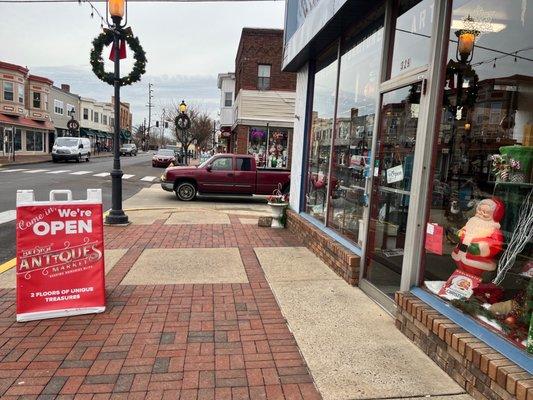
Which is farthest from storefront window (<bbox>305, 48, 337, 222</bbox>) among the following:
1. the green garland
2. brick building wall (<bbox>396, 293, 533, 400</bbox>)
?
the green garland

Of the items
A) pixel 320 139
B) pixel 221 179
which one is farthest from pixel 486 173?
pixel 221 179

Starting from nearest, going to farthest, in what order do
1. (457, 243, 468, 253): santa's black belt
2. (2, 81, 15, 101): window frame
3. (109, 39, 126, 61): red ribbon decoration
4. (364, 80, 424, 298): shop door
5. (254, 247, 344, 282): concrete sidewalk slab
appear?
(457, 243, 468, 253): santa's black belt, (364, 80, 424, 298): shop door, (254, 247, 344, 282): concrete sidewalk slab, (109, 39, 126, 61): red ribbon decoration, (2, 81, 15, 101): window frame

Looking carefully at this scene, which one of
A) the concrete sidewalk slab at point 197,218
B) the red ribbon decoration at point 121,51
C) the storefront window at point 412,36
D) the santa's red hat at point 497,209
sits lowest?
the concrete sidewalk slab at point 197,218

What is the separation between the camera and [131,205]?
12852mm

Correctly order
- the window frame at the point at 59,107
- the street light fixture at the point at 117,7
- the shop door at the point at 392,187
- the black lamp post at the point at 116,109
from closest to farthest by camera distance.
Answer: the shop door at the point at 392,187 → the street light fixture at the point at 117,7 → the black lamp post at the point at 116,109 → the window frame at the point at 59,107

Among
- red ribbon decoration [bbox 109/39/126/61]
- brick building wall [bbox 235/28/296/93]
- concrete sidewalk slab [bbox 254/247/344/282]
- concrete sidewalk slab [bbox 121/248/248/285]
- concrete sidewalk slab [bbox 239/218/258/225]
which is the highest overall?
brick building wall [bbox 235/28/296/93]

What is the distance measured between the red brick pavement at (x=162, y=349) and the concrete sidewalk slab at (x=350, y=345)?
15 cm

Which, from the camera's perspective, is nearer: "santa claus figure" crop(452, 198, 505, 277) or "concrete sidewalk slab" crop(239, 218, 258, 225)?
"santa claus figure" crop(452, 198, 505, 277)

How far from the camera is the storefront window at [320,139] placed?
703 centimetres

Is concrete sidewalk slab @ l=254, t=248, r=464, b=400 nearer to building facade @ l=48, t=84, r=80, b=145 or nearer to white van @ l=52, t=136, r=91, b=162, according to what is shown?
white van @ l=52, t=136, r=91, b=162

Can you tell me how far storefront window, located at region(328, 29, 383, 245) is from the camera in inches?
217

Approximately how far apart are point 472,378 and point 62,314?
3546 mm

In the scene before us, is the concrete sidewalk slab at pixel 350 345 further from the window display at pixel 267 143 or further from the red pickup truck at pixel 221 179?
the window display at pixel 267 143

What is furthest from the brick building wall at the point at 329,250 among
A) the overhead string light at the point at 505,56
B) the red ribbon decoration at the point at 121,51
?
the red ribbon decoration at the point at 121,51
